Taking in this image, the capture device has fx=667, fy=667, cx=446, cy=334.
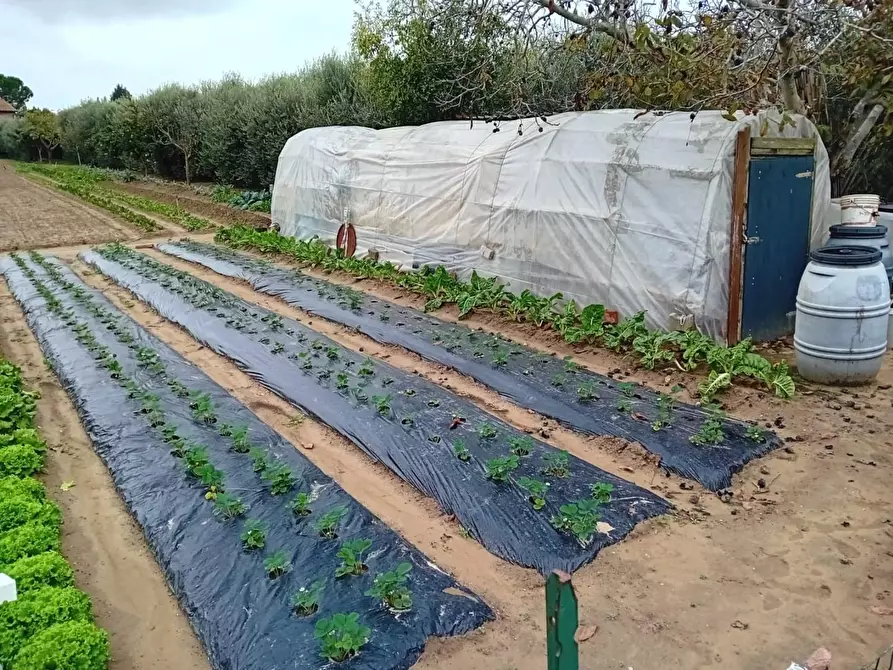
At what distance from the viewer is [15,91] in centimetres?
9388

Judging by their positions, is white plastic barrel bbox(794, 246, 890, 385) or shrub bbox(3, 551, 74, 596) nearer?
shrub bbox(3, 551, 74, 596)

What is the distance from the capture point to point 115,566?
13.6ft

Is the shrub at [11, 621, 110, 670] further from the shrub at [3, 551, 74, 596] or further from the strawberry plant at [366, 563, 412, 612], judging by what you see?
the strawberry plant at [366, 563, 412, 612]

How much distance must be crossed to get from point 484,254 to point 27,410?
6106mm

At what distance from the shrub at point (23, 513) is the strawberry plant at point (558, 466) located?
3.28 meters

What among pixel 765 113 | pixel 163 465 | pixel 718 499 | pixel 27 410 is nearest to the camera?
pixel 718 499

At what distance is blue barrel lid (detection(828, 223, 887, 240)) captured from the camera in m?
7.31

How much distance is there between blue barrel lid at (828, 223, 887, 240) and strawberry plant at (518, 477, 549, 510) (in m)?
5.08

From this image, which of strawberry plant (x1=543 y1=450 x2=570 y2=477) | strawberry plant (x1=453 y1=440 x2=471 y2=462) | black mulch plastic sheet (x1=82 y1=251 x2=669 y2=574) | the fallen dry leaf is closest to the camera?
the fallen dry leaf

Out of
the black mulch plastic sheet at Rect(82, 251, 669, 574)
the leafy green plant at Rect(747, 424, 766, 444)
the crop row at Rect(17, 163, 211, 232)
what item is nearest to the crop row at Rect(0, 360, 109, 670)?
the black mulch plastic sheet at Rect(82, 251, 669, 574)

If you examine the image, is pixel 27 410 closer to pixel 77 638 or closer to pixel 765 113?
pixel 77 638

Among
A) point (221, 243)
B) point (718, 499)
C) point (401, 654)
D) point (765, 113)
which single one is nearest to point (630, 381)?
point (718, 499)

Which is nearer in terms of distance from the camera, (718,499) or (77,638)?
(77,638)

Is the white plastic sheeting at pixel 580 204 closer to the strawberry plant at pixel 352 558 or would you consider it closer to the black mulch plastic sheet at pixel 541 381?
the black mulch plastic sheet at pixel 541 381
